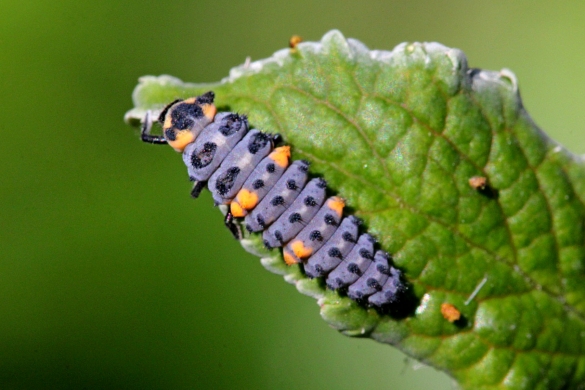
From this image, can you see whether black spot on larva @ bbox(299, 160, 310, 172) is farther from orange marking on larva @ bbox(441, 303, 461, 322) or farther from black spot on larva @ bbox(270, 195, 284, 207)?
orange marking on larva @ bbox(441, 303, 461, 322)

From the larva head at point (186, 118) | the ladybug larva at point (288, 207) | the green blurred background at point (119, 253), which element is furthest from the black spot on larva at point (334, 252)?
the green blurred background at point (119, 253)

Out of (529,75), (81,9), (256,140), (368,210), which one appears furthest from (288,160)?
(529,75)

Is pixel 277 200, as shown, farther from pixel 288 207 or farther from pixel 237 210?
pixel 237 210

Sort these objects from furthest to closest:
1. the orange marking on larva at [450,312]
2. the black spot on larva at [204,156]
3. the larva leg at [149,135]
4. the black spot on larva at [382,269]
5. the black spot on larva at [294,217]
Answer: the larva leg at [149,135] < the black spot on larva at [204,156] < the black spot on larva at [294,217] < the black spot on larva at [382,269] < the orange marking on larva at [450,312]

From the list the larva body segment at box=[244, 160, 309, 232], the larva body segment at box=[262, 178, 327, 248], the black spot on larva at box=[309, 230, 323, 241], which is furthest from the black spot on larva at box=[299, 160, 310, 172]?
the black spot on larva at box=[309, 230, 323, 241]

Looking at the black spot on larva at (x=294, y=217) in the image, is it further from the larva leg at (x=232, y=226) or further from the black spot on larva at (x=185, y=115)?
the black spot on larva at (x=185, y=115)

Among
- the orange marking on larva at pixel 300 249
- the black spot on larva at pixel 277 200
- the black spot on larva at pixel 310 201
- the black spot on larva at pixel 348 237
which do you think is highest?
the black spot on larva at pixel 310 201
